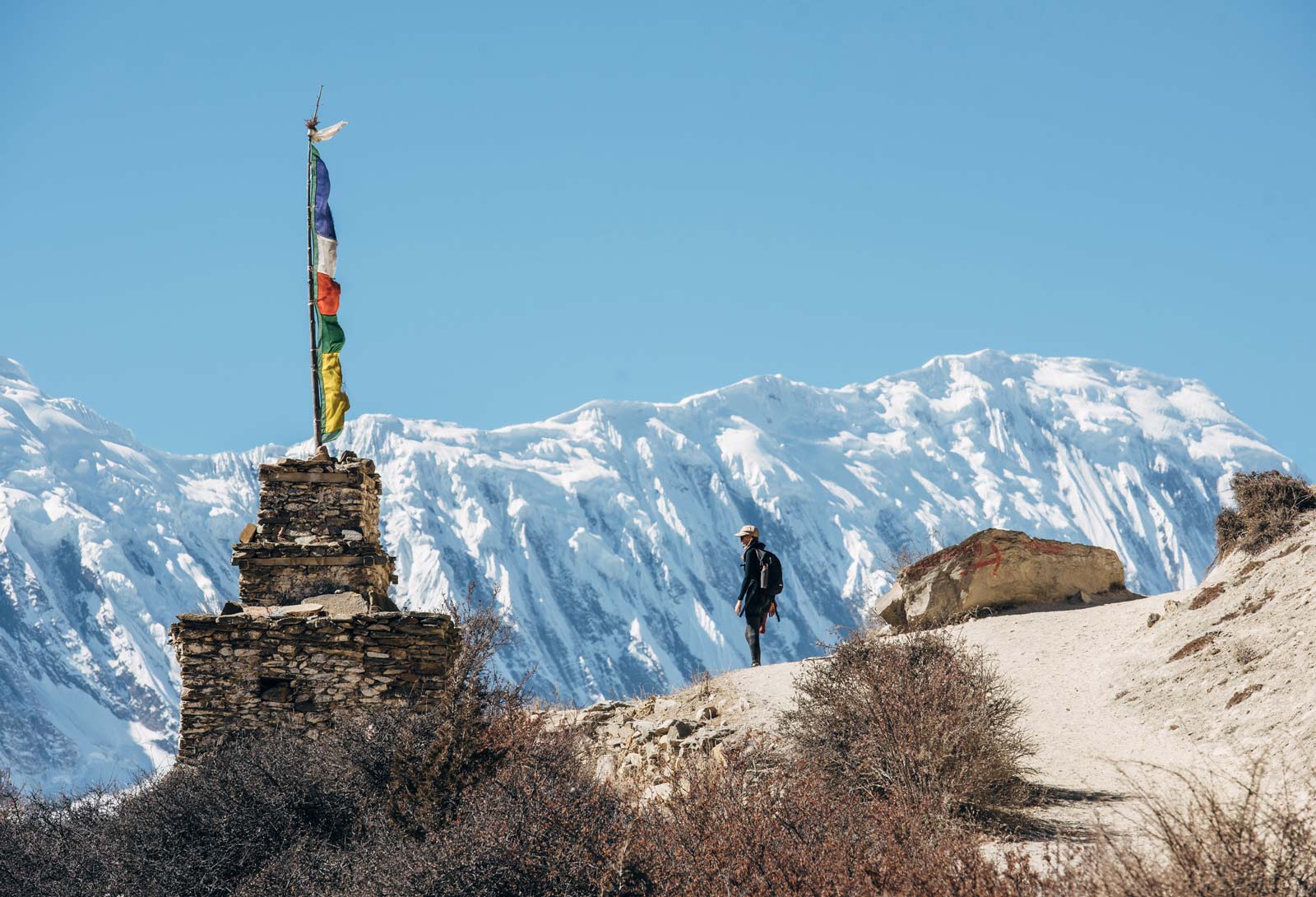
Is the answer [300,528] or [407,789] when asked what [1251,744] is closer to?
[407,789]

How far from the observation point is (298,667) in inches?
558

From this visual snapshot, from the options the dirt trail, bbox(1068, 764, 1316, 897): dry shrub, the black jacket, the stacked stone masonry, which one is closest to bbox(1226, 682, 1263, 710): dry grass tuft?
the dirt trail

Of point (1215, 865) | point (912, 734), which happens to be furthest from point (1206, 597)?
point (1215, 865)

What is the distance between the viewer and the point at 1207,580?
2217cm

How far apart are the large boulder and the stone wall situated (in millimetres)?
12288

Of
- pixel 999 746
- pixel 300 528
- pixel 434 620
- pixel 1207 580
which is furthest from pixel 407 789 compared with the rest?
pixel 1207 580

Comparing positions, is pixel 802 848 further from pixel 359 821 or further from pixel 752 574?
pixel 752 574

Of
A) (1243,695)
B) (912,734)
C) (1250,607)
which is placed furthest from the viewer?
(1250,607)

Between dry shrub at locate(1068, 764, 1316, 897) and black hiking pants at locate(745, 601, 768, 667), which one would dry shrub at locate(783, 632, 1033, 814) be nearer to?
dry shrub at locate(1068, 764, 1316, 897)

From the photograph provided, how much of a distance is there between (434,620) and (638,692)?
706cm

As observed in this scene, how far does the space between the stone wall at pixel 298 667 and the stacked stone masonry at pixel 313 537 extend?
219cm

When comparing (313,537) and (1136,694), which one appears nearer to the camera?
(313,537)

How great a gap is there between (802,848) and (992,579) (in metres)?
16.5

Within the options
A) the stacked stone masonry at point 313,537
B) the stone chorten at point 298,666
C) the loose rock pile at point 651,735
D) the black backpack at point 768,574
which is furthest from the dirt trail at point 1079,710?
the stacked stone masonry at point 313,537
